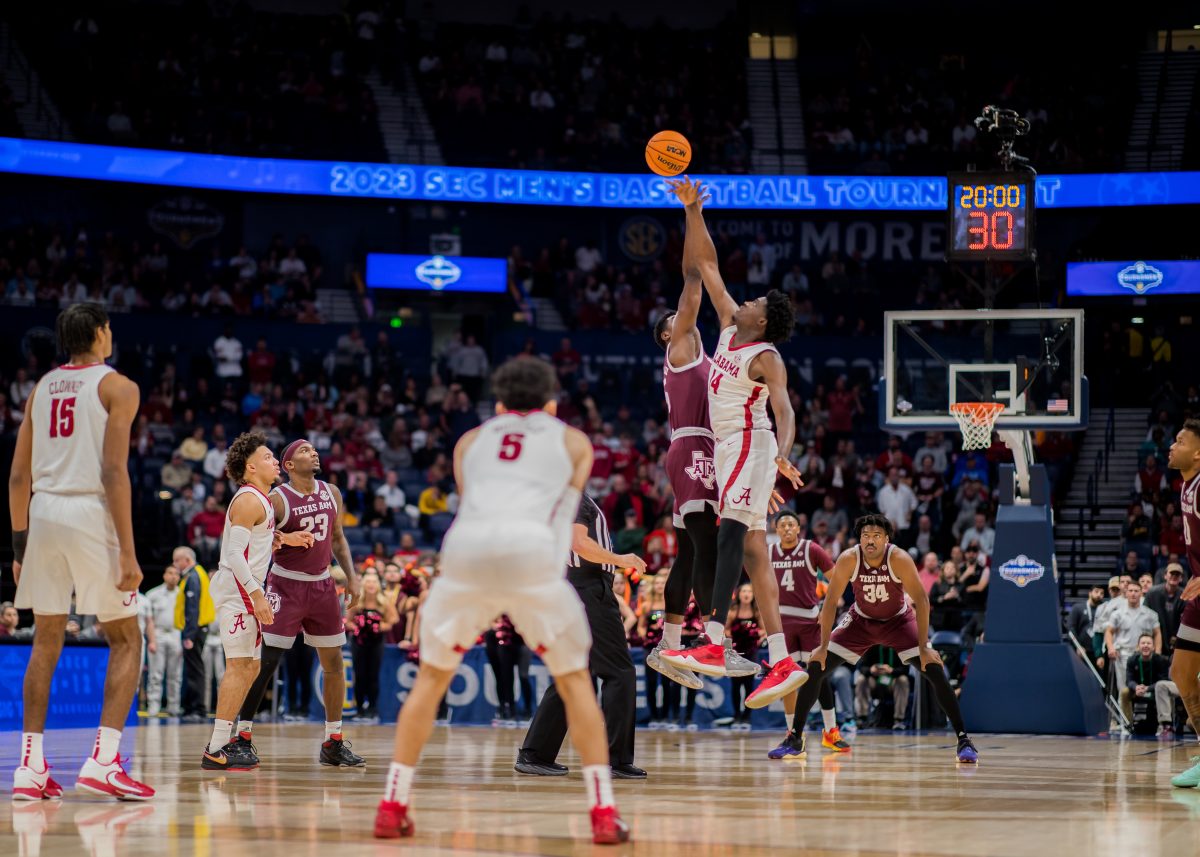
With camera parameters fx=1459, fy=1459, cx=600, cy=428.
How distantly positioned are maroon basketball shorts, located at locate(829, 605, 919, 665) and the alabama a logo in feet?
11.6

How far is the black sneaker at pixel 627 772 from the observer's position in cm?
986

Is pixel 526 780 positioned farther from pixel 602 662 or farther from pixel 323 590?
pixel 323 590

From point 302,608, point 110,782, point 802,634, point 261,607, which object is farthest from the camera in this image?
point 802,634

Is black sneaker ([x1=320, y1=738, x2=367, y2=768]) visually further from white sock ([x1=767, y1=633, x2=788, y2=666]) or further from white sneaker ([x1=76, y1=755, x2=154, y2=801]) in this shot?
white sock ([x1=767, y1=633, x2=788, y2=666])

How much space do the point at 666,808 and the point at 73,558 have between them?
3420 mm

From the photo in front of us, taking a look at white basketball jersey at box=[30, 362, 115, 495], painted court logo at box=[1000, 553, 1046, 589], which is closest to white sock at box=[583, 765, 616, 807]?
white basketball jersey at box=[30, 362, 115, 495]

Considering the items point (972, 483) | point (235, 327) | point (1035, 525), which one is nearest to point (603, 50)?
point (235, 327)

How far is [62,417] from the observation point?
7.67 meters

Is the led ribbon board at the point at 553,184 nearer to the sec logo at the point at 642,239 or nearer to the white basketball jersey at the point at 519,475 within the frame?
the sec logo at the point at 642,239

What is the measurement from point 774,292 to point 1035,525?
8681mm

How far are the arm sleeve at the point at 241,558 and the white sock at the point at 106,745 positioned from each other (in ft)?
6.75

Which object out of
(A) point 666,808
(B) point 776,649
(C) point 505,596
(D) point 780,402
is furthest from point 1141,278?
(C) point 505,596

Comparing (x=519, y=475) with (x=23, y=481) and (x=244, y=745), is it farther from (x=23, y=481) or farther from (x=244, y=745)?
(x=244, y=745)

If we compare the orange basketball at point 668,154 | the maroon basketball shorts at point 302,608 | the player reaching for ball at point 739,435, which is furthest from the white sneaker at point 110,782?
the orange basketball at point 668,154
